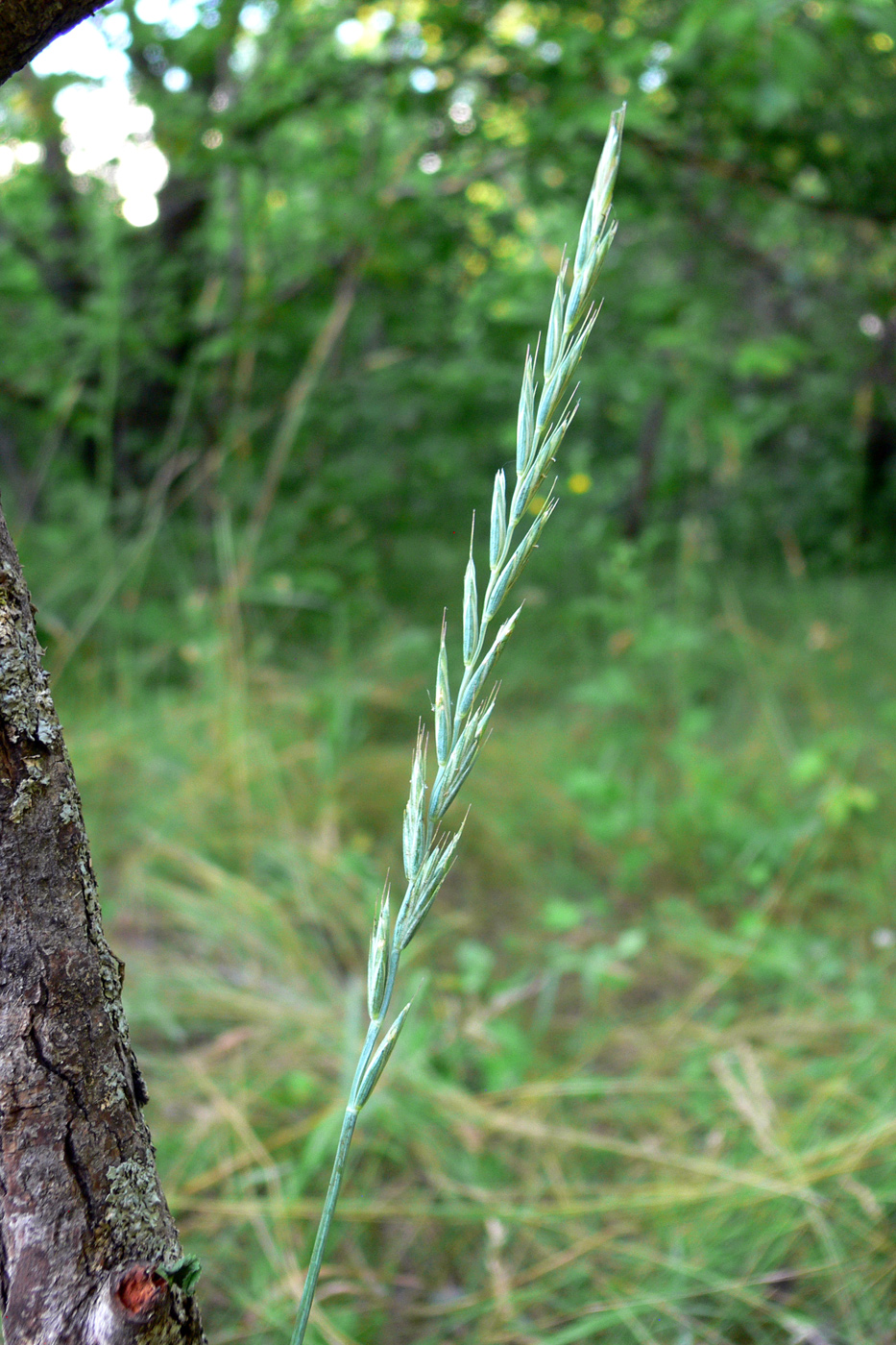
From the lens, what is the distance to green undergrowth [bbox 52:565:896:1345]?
128cm

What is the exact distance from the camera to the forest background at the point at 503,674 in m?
1.40

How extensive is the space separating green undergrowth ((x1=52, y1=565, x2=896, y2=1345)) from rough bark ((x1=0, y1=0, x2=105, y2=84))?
124 cm

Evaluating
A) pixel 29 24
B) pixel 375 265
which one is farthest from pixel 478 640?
pixel 375 265

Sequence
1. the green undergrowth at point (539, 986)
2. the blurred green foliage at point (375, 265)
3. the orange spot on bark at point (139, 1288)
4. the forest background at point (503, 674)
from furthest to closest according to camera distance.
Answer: the blurred green foliage at point (375, 265)
the forest background at point (503, 674)
the green undergrowth at point (539, 986)
the orange spot on bark at point (139, 1288)

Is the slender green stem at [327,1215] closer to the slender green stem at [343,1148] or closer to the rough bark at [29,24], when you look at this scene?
the slender green stem at [343,1148]

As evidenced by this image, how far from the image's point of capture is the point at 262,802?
8.30 ft

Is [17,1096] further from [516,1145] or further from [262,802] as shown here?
[262,802]

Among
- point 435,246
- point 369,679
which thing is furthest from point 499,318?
point 369,679

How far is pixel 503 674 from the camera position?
3.94 meters

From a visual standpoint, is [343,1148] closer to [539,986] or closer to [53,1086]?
[53,1086]

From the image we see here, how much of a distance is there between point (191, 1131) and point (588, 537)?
11.0ft

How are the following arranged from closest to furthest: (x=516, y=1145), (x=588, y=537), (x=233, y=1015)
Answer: (x=516, y=1145), (x=233, y=1015), (x=588, y=537)

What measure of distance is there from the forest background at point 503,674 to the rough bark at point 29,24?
1.20 metres

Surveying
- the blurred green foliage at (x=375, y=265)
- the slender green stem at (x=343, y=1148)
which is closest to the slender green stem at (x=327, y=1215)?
the slender green stem at (x=343, y=1148)
